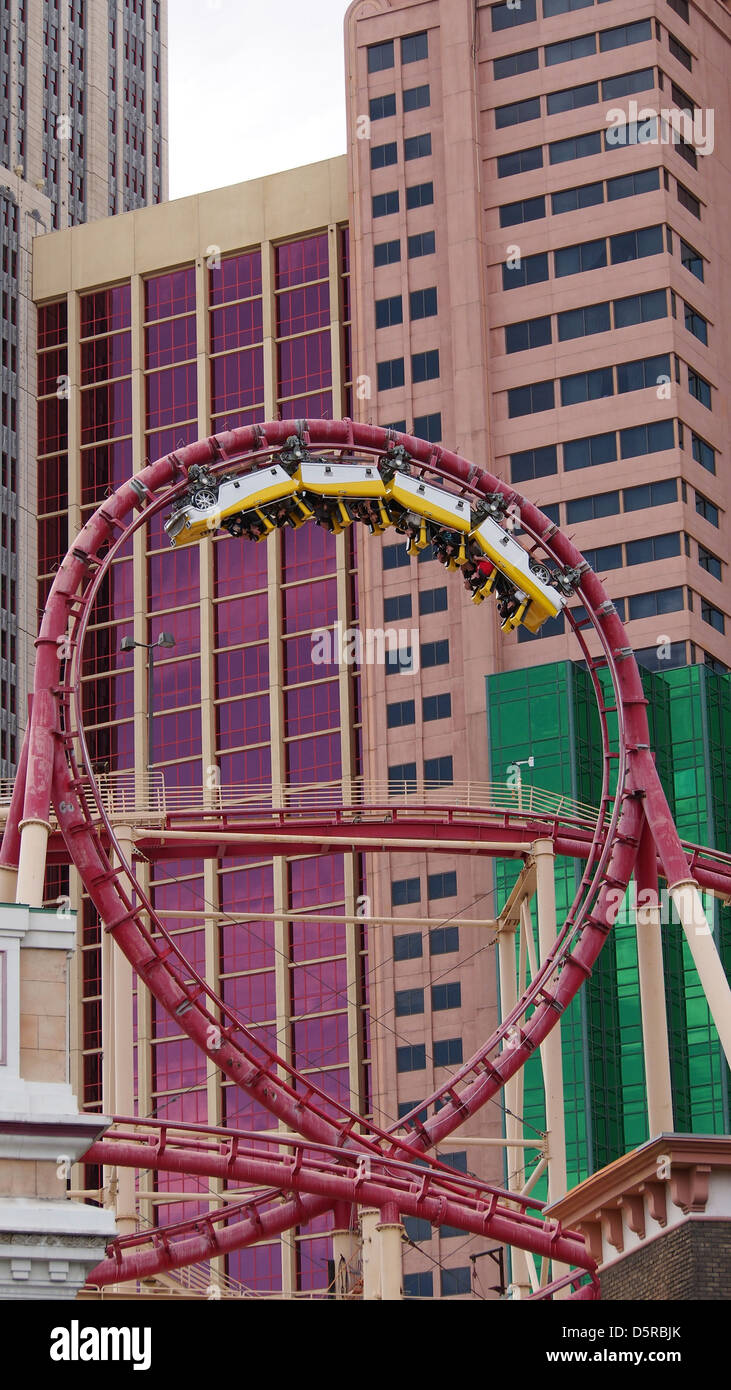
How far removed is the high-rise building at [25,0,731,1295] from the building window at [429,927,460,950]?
26 centimetres

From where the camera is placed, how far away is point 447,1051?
116m

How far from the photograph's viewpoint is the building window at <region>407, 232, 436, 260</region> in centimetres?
12925

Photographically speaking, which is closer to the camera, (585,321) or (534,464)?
(534,464)

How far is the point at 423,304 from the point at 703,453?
16.4m

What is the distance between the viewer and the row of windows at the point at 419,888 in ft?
388

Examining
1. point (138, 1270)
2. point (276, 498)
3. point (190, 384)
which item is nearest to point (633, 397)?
point (190, 384)

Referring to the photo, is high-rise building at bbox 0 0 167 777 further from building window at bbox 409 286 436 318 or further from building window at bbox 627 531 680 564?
building window at bbox 627 531 680 564

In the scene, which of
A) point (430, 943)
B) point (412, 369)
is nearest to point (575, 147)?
point (412, 369)

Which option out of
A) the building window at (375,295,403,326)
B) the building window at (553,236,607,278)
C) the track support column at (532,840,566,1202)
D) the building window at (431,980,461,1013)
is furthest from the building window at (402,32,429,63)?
the track support column at (532,840,566,1202)

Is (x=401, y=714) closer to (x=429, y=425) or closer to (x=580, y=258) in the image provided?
(x=429, y=425)

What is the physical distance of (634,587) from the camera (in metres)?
117

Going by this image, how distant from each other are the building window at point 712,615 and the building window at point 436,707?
479 inches

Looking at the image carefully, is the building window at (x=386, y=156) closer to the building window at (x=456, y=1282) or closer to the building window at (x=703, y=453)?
the building window at (x=703, y=453)

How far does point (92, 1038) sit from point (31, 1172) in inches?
3872
